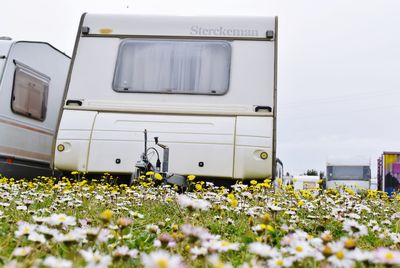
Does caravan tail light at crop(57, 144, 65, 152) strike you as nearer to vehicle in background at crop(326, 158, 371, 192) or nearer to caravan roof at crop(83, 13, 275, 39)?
caravan roof at crop(83, 13, 275, 39)

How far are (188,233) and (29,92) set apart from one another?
28.7 ft

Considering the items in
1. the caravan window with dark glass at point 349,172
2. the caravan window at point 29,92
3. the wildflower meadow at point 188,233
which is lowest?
the wildflower meadow at point 188,233

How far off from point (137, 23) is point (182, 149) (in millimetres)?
2381

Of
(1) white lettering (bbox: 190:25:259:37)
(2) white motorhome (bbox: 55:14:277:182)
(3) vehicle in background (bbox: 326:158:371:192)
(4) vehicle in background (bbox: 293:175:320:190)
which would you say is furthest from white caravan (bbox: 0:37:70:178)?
(3) vehicle in background (bbox: 326:158:371:192)

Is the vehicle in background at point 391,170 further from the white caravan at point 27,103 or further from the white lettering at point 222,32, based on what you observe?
the white lettering at point 222,32

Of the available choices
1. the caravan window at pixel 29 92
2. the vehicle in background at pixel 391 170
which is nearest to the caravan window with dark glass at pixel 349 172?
the vehicle in background at pixel 391 170

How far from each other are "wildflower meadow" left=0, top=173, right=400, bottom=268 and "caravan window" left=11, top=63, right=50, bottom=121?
383cm

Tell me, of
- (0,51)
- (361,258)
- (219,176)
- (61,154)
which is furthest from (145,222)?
(0,51)

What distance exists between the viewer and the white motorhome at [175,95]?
7125mm

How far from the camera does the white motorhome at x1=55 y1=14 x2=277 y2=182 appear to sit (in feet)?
23.4

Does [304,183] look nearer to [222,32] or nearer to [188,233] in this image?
[222,32]

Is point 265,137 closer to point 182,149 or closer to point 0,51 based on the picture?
point 182,149

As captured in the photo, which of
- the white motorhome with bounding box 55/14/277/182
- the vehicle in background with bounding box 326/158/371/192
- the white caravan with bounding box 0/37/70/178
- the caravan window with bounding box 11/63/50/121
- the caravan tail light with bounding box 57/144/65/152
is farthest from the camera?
the vehicle in background with bounding box 326/158/371/192

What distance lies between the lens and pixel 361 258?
1723 mm
